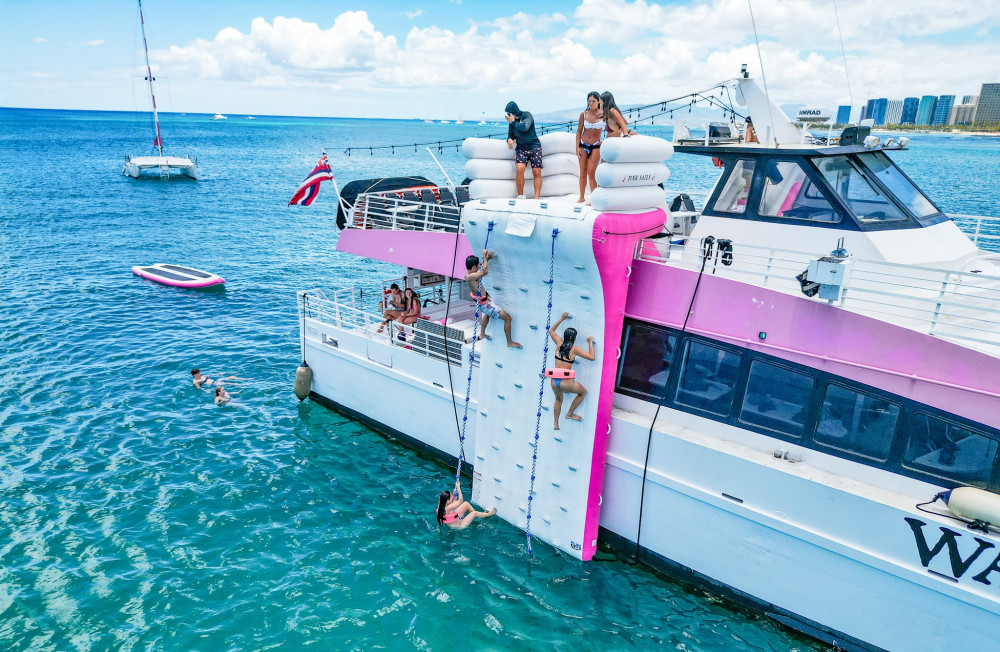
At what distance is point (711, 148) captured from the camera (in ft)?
32.7

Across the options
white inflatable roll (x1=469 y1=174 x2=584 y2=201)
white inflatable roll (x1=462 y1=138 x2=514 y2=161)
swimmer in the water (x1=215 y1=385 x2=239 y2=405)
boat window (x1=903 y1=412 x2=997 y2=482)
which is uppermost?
white inflatable roll (x1=462 y1=138 x2=514 y2=161)

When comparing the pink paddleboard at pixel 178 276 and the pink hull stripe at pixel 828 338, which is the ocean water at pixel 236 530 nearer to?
the pink paddleboard at pixel 178 276

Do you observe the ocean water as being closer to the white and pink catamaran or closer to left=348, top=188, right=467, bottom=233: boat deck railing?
the white and pink catamaran

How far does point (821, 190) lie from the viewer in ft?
29.6

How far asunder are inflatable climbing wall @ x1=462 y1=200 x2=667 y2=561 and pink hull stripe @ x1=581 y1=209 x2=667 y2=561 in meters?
0.02

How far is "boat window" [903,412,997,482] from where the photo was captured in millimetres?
7076

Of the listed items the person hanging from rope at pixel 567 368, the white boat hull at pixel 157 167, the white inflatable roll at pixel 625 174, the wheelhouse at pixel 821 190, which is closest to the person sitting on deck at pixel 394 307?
the person hanging from rope at pixel 567 368

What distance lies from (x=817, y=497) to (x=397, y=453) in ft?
26.8

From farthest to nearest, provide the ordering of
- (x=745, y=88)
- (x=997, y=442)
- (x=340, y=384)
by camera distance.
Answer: (x=340, y=384) < (x=745, y=88) < (x=997, y=442)

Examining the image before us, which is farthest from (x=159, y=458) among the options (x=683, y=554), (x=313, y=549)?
(x=683, y=554)

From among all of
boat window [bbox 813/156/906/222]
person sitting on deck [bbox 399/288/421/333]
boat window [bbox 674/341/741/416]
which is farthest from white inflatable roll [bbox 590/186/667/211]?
person sitting on deck [bbox 399/288/421/333]

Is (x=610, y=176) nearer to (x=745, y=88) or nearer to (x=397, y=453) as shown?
(x=745, y=88)

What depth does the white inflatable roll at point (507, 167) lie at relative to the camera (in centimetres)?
1030

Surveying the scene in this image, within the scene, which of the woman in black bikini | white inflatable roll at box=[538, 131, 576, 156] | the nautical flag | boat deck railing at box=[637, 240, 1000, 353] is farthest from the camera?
the nautical flag
